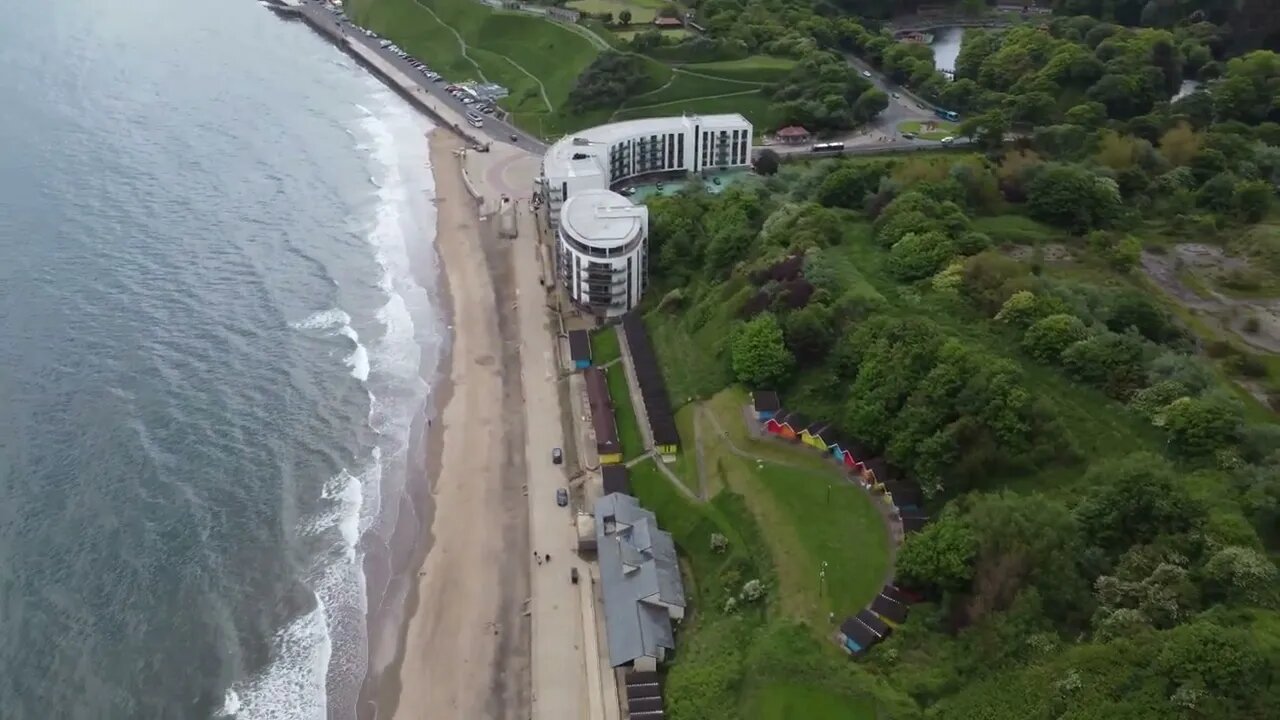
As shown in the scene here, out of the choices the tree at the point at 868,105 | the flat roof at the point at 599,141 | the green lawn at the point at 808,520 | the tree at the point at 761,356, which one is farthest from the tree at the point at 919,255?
the tree at the point at 868,105

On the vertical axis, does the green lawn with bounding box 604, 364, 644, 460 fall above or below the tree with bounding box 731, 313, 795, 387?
below

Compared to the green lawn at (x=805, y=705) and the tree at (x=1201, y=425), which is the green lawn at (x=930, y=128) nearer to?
the tree at (x=1201, y=425)

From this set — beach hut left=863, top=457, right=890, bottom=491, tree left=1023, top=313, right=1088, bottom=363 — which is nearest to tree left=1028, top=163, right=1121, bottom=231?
tree left=1023, top=313, right=1088, bottom=363

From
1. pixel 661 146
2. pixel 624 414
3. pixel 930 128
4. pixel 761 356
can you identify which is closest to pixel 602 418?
pixel 624 414

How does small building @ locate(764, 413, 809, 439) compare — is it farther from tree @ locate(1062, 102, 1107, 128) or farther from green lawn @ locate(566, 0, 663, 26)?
green lawn @ locate(566, 0, 663, 26)

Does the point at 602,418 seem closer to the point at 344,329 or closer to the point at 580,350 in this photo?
the point at 580,350

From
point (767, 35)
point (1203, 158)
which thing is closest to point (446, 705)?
point (1203, 158)
